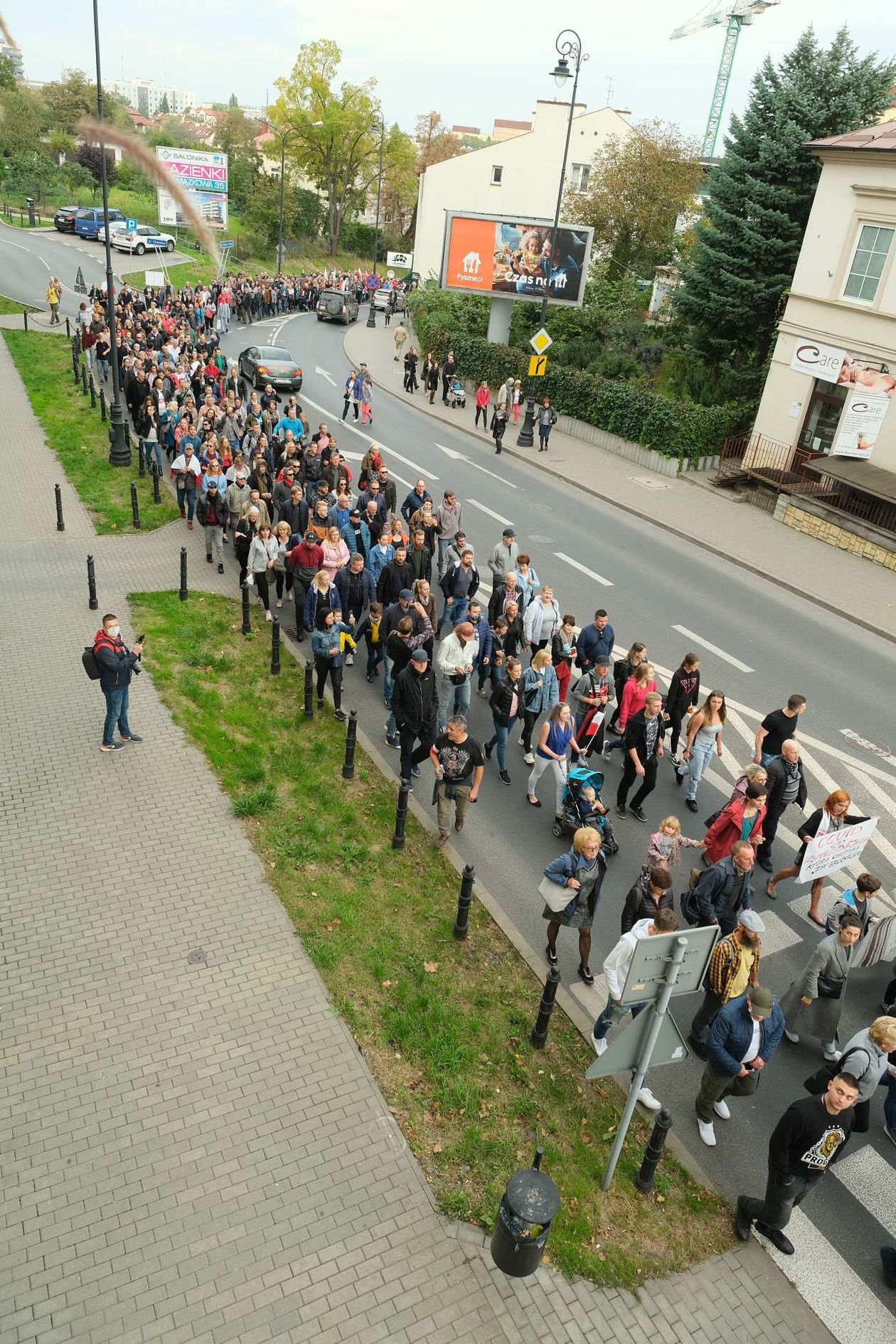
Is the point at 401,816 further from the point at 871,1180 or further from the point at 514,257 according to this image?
the point at 514,257

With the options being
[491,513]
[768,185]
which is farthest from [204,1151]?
[768,185]

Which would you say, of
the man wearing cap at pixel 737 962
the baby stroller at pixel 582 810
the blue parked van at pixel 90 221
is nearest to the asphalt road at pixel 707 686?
the baby stroller at pixel 582 810

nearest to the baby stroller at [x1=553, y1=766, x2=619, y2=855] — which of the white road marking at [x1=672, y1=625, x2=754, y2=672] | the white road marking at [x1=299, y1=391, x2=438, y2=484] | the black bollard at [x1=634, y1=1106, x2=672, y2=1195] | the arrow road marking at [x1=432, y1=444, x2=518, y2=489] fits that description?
the black bollard at [x1=634, y1=1106, x2=672, y2=1195]

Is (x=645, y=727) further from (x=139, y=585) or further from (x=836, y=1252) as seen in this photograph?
(x=139, y=585)

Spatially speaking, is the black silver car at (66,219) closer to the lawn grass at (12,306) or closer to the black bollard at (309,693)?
the lawn grass at (12,306)

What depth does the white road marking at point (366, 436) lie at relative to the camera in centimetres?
2336

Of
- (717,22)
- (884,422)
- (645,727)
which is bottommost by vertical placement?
(645,727)

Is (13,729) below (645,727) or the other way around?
below

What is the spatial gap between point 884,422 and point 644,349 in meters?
11.7

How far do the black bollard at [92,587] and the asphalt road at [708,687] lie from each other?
9.31 ft

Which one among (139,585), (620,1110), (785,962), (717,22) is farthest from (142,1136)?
(717,22)

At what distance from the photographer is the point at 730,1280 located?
18.7 feet

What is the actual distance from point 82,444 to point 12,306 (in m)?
21.1

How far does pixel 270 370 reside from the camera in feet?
96.5
